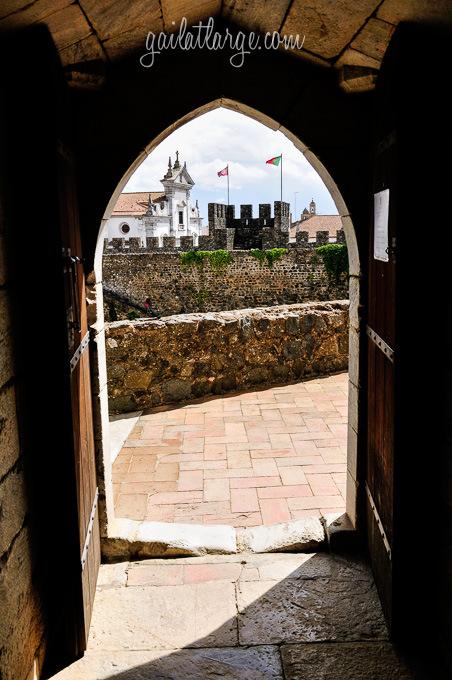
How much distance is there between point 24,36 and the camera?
183 cm

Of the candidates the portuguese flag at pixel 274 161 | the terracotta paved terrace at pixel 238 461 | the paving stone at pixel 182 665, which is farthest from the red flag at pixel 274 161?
the paving stone at pixel 182 665

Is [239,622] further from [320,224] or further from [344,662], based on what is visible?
[320,224]

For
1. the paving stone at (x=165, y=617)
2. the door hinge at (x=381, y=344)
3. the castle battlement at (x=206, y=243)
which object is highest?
the castle battlement at (x=206, y=243)

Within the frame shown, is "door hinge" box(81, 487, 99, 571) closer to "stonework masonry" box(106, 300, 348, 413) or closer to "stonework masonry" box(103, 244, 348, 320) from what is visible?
"stonework masonry" box(106, 300, 348, 413)

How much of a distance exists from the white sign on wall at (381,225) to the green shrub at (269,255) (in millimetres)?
17568

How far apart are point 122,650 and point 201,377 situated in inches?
154

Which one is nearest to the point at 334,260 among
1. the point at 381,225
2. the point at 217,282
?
the point at 217,282

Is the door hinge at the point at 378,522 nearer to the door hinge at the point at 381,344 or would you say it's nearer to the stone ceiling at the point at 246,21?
the door hinge at the point at 381,344

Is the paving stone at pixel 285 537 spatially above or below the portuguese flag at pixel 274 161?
below

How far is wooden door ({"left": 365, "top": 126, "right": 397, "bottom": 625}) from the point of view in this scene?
2166 millimetres

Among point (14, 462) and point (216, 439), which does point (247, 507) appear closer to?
point (216, 439)

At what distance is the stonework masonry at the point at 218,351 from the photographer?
575cm

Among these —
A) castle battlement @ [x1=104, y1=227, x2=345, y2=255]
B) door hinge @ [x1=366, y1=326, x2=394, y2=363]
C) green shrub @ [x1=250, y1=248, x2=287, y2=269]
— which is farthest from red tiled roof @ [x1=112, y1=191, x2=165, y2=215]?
door hinge @ [x1=366, y1=326, x2=394, y2=363]

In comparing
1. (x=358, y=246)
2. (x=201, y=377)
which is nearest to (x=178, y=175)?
(x=201, y=377)
